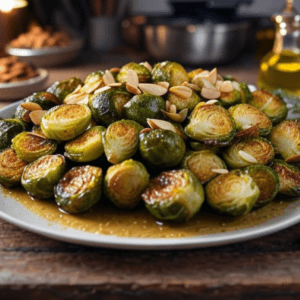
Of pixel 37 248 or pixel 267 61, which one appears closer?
pixel 37 248

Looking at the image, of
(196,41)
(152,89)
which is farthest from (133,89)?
(196,41)

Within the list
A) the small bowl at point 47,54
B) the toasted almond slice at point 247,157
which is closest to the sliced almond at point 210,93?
the toasted almond slice at point 247,157

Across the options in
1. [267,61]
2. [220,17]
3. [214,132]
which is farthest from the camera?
[220,17]

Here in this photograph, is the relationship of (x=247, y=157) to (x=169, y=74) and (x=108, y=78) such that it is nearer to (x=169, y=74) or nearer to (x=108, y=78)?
(x=169, y=74)

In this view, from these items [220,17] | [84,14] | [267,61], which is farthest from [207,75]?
[84,14]

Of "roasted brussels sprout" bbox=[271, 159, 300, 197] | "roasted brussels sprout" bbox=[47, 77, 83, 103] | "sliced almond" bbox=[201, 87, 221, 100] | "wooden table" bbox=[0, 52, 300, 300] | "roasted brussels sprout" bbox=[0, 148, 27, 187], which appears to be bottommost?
"wooden table" bbox=[0, 52, 300, 300]

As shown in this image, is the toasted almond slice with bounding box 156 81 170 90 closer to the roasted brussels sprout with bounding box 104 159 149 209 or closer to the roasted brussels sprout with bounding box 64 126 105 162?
the roasted brussels sprout with bounding box 64 126 105 162

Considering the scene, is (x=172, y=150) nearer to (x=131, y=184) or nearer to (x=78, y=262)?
(x=131, y=184)

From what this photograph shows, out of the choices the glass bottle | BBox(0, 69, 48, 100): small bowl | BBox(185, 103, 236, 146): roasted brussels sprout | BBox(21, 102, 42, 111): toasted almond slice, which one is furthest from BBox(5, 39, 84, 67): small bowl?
BBox(185, 103, 236, 146): roasted brussels sprout
